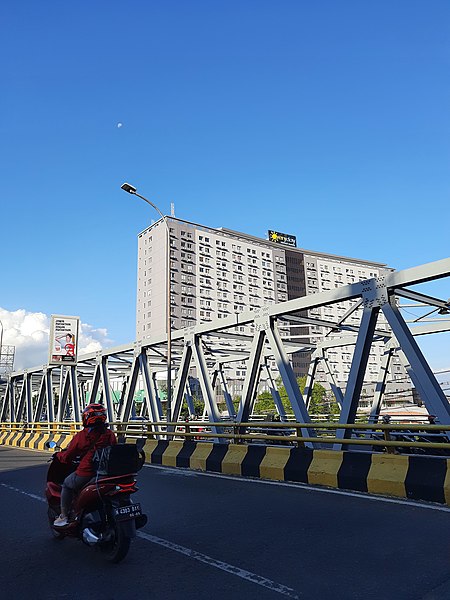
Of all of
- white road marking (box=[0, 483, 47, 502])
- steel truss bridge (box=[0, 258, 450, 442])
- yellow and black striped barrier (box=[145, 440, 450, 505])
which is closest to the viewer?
yellow and black striped barrier (box=[145, 440, 450, 505])

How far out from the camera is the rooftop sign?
125375mm

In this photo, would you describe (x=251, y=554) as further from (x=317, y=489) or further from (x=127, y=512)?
(x=317, y=489)

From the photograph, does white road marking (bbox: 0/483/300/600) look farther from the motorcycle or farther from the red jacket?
the red jacket

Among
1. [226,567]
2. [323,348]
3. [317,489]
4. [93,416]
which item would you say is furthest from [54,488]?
[323,348]

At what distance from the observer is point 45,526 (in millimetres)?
6363

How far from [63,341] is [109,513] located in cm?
2232

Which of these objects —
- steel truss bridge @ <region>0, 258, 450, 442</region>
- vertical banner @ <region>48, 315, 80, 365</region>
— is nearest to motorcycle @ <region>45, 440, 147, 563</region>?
steel truss bridge @ <region>0, 258, 450, 442</region>

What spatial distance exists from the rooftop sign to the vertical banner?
329ft

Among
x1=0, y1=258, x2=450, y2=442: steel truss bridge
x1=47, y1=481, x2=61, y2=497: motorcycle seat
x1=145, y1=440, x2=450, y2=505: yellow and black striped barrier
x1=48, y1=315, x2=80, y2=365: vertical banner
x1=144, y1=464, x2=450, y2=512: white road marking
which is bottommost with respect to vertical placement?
x1=144, y1=464, x2=450, y2=512: white road marking

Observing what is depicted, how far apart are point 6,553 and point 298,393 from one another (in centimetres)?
808

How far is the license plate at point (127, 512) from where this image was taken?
458cm

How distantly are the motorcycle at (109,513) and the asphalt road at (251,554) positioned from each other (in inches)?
8.6

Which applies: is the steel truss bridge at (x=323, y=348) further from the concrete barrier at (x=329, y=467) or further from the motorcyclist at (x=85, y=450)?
the motorcyclist at (x=85, y=450)

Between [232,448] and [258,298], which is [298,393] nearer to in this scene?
[232,448]
